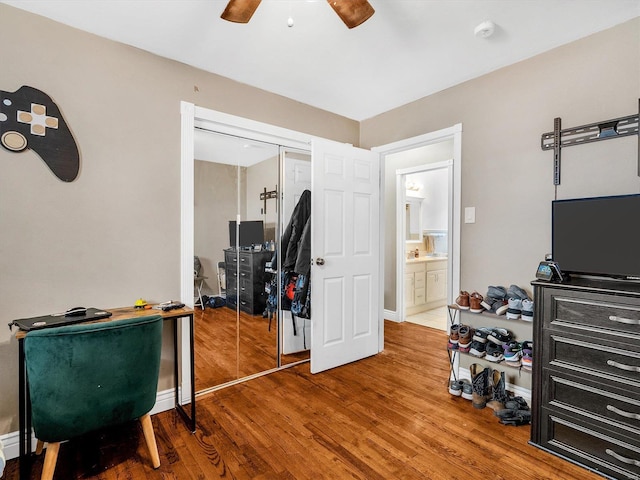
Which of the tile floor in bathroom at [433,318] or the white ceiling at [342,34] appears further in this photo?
the tile floor in bathroom at [433,318]

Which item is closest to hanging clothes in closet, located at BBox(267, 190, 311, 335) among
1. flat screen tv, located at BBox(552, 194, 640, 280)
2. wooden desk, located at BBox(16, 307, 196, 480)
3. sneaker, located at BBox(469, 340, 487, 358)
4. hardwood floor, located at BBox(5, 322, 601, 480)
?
hardwood floor, located at BBox(5, 322, 601, 480)

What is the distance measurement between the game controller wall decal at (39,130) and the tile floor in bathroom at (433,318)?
13.5 ft

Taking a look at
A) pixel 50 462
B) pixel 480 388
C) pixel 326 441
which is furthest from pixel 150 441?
pixel 480 388

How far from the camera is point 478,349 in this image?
242cm

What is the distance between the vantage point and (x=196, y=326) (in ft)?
8.32

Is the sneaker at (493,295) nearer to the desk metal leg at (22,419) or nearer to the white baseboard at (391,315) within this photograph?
the white baseboard at (391,315)

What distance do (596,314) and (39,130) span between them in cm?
326

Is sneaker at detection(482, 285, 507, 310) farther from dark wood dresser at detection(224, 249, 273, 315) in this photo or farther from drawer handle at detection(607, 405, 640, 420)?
dark wood dresser at detection(224, 249, 273, 315)

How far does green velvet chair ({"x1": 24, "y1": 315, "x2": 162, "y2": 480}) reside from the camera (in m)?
1.42

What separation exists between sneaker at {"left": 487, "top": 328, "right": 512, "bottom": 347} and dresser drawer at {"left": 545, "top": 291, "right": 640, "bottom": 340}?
584 millimetres

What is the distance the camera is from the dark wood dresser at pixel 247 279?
266cm

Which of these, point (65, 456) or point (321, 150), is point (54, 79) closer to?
point (321, 150)

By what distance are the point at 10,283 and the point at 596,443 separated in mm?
3279

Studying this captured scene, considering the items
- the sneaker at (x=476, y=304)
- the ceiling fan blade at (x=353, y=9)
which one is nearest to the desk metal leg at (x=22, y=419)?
the ceiling fan blade at (x=353, y=9)
